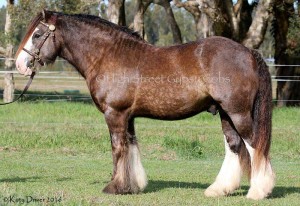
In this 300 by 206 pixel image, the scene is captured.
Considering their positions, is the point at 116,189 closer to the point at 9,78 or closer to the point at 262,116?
the point at 262,116

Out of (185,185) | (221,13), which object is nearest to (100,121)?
(221,13)

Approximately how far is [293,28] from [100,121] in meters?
8.35

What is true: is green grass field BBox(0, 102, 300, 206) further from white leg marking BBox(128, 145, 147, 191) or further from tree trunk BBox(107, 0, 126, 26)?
tree trunk BBox(107, 0, 126, 26)

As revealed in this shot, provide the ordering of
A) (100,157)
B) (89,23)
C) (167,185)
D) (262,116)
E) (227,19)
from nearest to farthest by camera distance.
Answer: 1. (262,116)
2. (89,23)
3. (167,185)
4. (100,157)
5. (227,19)

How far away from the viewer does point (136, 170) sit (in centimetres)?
796

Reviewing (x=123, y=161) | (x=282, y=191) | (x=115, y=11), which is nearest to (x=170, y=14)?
(x=115, y=11)

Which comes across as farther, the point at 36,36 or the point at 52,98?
the point at 52,98

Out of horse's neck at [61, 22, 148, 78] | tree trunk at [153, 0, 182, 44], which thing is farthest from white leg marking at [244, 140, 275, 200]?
tree trunk at [153, 0, 182, 44]

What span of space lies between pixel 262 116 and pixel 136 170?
166cm

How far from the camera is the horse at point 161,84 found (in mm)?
7531

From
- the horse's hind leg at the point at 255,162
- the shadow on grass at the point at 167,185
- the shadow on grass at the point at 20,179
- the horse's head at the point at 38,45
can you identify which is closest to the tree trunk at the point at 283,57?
the shadow on grass at the point at 167,185

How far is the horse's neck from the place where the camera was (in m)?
8.02

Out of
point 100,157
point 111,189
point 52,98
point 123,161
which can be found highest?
point 123,161

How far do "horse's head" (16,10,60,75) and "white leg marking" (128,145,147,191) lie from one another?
61.4 inches
